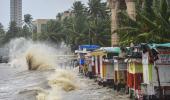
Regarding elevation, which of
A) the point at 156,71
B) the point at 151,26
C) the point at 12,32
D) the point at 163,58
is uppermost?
the point at 12,32

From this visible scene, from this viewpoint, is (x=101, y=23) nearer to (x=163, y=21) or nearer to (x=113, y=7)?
(x=113, y=7)

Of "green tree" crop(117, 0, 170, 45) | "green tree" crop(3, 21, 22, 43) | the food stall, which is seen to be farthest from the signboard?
"green tree" crop(3, 21, 22, 43)

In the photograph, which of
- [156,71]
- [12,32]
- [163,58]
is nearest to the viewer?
[156,71]

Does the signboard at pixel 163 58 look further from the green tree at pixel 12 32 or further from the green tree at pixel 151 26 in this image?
the green tree at pixel 12 32

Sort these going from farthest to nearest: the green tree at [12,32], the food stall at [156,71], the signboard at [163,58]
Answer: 1. the green tree at [12,32]
2. the signboard at [163,58]
3. the food stall at [156,71]

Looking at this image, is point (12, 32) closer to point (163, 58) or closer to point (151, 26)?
point (151, 26)

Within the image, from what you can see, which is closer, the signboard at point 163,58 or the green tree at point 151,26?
the signboard at point 163,58

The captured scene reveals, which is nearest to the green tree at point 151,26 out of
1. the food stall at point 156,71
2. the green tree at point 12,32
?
the food stall at point 156,71

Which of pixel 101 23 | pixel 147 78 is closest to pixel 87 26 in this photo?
pixel 101 23

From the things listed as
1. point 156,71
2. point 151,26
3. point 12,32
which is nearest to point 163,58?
point 156,71

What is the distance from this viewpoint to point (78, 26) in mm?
97375

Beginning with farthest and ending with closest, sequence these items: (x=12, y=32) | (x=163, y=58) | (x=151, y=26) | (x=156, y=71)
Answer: (x=12, y=32), (x=151, y=26), (x=163, y=58), (x=156, y=71)

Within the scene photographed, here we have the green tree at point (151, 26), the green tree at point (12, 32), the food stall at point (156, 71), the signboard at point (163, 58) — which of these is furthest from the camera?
the green tree at point (12, 32)

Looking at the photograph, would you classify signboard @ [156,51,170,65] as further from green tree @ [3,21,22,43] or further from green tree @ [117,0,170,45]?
green tree @ [3,21,22,43]
